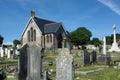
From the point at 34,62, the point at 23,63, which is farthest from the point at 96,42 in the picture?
the point at 34,62

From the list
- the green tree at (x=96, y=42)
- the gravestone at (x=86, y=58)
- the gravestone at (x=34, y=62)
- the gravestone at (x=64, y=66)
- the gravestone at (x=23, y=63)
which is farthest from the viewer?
the green tree at (x=96, y=42)

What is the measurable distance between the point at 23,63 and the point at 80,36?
7800 cm

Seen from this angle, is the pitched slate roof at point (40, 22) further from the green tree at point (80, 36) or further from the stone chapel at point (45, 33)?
the green tree at point (80, 36)

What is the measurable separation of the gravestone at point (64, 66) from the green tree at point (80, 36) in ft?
255

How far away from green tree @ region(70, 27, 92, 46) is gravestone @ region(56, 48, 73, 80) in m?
77.6

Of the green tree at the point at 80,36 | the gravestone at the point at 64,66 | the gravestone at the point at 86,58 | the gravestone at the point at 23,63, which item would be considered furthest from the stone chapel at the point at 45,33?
the gravestone at the point at 64,66

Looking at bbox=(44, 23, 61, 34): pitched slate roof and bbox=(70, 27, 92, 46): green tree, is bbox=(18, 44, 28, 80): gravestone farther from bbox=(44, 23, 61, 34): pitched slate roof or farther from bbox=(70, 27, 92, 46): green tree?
bbox=(70, 27, 92, 46): green tree

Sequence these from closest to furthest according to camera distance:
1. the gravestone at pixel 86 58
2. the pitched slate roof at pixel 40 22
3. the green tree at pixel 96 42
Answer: the gravestone at pixel 86 58
the pitched slate roof at pixel 40 22
the green tree at pixel 96 42

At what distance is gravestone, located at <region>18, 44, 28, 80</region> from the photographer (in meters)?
13.0

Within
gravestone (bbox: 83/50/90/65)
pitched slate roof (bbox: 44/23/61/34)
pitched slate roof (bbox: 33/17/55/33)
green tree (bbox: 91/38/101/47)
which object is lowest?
gravestone (bbox: 83/50/90/65)

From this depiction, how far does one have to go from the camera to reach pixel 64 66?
1155 cm

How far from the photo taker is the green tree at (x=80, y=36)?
294ft

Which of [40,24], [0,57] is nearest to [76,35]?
[40,24]

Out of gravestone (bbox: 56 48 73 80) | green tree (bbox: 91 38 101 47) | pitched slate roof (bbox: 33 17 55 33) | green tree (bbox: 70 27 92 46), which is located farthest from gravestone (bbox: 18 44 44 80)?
green tree (bbox: 91 38 101 47)
